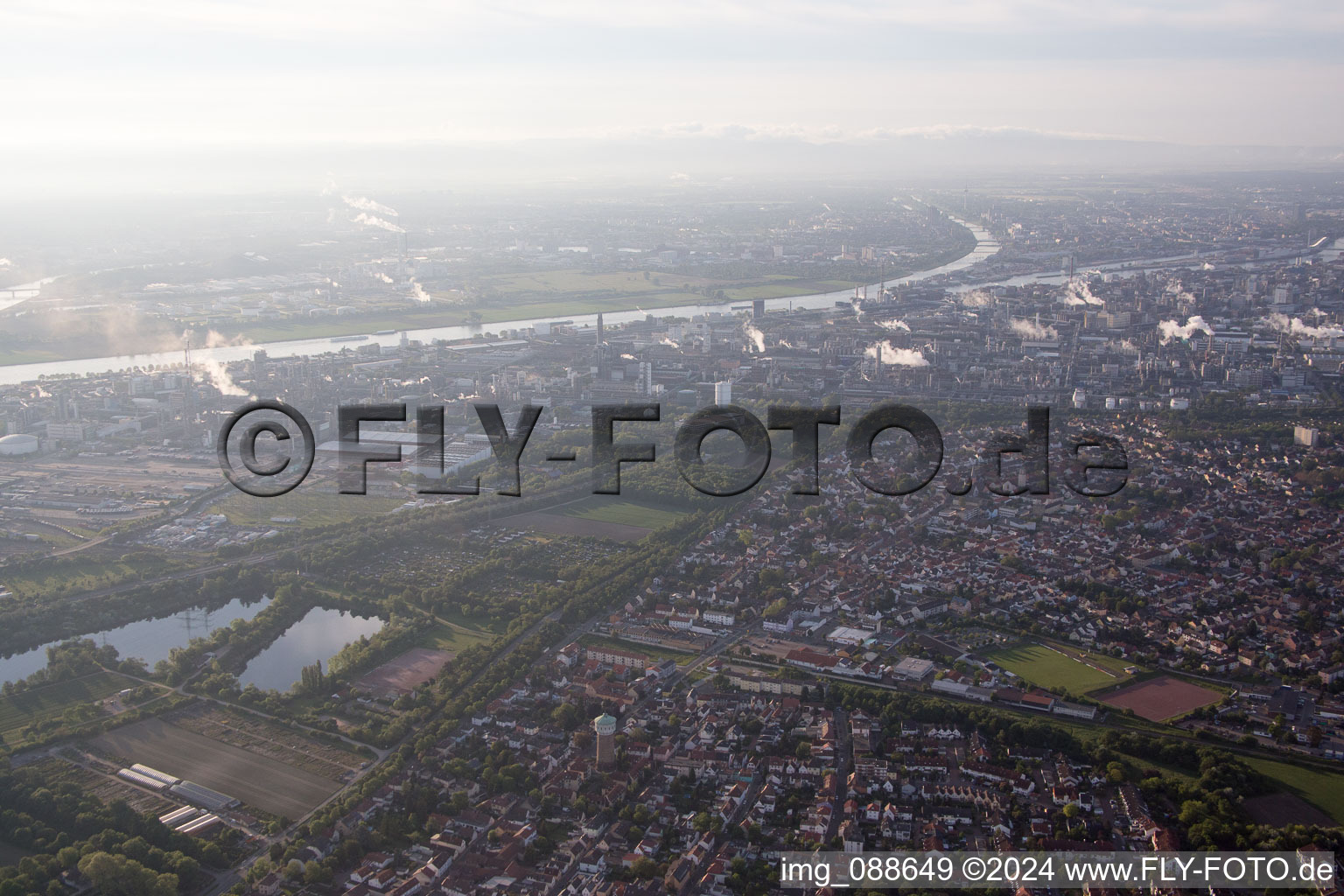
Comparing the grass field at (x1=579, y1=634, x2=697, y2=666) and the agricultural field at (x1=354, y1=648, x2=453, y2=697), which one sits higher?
the grass field at (x1=579, y1=634, x2=697, y2=666)

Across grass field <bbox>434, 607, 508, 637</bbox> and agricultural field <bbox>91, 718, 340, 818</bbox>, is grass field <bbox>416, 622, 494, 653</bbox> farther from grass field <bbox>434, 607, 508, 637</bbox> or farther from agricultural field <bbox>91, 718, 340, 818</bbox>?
agricultural field <bbox>91, 718, 340, 818</bbox>

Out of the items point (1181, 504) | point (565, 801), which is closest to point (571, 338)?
point (1181, 504)

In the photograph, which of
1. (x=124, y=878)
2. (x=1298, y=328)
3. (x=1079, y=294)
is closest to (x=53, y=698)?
(x=124, y=878)

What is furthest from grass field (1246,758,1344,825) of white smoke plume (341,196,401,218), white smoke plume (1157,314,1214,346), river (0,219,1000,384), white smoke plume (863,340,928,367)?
white smoke plume (341,196,401,218)

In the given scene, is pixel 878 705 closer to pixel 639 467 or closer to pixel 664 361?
pixel 639 467

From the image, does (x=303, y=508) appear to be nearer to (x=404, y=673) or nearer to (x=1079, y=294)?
(x=404, y=673)
